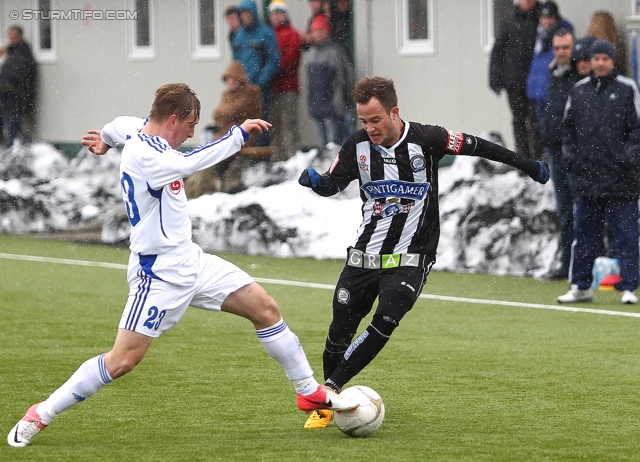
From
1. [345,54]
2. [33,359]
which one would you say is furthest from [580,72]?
[33,359]

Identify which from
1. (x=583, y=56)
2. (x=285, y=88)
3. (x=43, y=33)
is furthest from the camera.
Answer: (x=43, y=33)

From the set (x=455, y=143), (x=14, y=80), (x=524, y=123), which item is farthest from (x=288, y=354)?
(x=14, y=80)

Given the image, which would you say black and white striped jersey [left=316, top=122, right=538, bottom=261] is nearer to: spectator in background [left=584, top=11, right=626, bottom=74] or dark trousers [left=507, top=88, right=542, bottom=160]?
spectator in background [left=584, top=11, right=626, bottom=74]

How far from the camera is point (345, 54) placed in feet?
50.2

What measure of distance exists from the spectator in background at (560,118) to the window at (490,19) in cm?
331

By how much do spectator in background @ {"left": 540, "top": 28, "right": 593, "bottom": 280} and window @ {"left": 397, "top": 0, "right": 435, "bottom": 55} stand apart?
168 inches

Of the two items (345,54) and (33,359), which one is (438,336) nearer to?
(33,359)

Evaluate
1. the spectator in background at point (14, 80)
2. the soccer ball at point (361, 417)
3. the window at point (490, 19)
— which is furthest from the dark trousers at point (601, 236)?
the spectator in background at point (14, 80)

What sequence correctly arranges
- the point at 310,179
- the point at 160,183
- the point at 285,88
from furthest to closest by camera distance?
the point at 285,88 < the point at 310,179 < the point at 160,183

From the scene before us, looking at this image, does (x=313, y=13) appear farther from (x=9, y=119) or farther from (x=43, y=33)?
(x=43, y=33)

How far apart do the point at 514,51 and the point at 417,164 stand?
287 inches

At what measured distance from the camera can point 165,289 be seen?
542cm

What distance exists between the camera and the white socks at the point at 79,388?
211 inches

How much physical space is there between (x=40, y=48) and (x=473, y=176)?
1148cm
